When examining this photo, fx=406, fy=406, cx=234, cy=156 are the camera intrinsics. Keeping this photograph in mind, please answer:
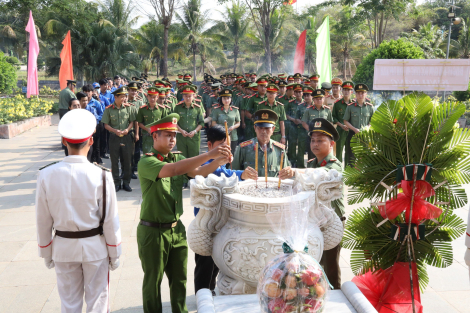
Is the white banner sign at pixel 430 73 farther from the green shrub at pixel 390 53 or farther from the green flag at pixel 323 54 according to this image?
the green shrub at pixel 390 53

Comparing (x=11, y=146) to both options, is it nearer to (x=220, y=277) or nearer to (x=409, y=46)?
(x=220, y=277)

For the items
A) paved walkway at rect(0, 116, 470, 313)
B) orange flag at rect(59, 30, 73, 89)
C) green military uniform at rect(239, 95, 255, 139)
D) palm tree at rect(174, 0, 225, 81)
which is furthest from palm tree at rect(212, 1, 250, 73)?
paved walkway at rect(0, 116, 470, 313)

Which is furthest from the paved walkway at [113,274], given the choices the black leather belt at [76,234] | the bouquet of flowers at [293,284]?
the bouquet of flowers at [293,284]

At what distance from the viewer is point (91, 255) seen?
8.82 feet

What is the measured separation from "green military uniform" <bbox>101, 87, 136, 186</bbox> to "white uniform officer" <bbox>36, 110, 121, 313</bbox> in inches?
183

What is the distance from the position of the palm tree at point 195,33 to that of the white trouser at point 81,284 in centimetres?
3093

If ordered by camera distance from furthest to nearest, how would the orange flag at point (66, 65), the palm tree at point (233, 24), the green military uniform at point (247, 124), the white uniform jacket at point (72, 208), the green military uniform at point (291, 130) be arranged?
1. the palm tree at point (233, 24)
2. the orange flag at point (66, 65)
3. the green military uniform at point (247, 124)
4. the green military uniform at point (291, 130)
5. the white uniform jacket at point (72, 208)

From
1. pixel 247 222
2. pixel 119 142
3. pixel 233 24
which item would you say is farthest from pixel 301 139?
pixel 233 24

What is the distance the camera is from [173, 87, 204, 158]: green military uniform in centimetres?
760

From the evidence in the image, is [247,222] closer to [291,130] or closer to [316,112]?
[316,112]

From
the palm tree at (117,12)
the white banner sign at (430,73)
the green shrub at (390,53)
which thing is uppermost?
the palm tree at (117,12)

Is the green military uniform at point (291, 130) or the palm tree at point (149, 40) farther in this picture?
the palm tree at point (149, 40)

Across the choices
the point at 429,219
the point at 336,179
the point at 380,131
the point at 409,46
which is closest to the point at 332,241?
the point at 336,179

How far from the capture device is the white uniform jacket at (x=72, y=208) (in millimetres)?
2621
